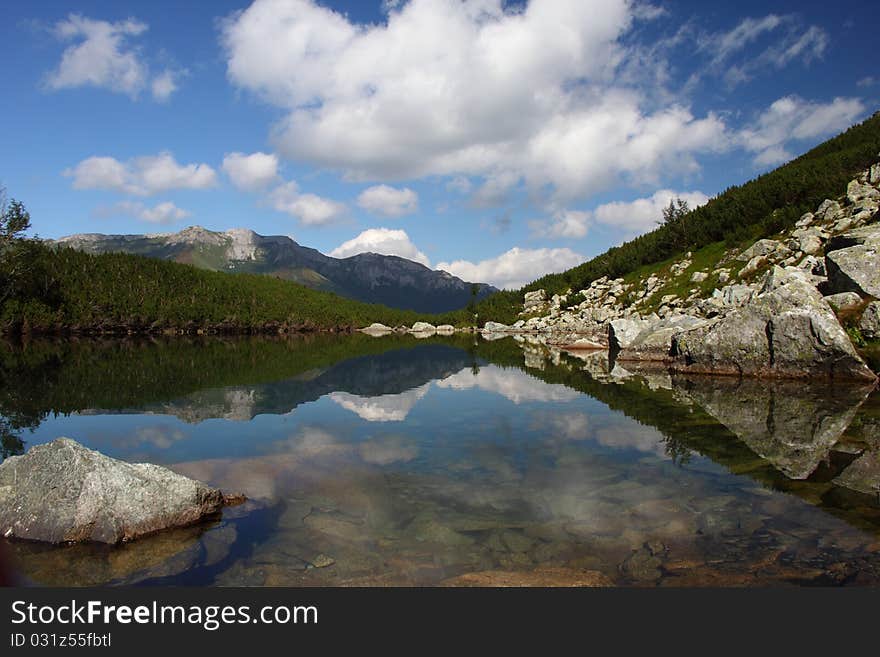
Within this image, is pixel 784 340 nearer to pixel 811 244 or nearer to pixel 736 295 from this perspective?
pixel 736 295

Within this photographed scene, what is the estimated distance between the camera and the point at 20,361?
50594mm

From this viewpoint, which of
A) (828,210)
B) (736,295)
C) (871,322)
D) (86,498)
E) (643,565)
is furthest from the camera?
(828,210)

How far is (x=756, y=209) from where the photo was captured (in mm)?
102750

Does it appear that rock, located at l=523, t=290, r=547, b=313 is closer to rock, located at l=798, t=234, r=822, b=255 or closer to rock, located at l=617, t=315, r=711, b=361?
rock, located at l=798, t=234, r=822, b=255

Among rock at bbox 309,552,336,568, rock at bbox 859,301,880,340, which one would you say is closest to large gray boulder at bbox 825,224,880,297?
rock at bbox 859,301,880,340

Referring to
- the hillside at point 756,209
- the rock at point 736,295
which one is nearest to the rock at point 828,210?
the hillside at point 756,209

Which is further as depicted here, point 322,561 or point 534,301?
point 534,301

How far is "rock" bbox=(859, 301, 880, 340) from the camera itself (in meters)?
29.8

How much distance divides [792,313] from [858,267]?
24.9 feet

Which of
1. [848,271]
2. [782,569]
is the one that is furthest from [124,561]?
Answer: [848,271]

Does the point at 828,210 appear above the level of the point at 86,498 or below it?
above

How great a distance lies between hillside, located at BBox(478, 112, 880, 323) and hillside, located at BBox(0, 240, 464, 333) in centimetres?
10448

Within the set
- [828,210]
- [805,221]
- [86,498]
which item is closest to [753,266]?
[805,221]

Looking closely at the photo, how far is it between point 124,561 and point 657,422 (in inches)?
775
